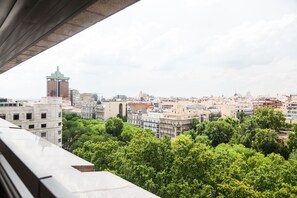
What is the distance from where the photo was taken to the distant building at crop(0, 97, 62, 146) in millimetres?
12867

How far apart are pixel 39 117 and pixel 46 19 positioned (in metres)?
14.0

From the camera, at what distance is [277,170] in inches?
327

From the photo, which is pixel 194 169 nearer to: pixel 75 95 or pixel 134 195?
pixel 134 195

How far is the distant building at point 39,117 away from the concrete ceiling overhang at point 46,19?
12.6 m

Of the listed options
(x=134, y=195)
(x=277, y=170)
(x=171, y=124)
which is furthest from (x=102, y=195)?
(x=171, y=124)

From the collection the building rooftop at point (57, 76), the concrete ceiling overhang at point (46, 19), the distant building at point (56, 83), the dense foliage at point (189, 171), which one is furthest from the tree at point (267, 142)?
the building rooftop at point (57, 76)

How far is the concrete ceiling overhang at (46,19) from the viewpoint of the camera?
841 mm

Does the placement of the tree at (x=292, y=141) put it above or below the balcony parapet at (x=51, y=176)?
below

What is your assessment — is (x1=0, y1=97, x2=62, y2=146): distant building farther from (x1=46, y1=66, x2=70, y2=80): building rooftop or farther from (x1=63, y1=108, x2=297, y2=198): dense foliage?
(x1=46, y1=66, x2=70, y2=80): building rooftop

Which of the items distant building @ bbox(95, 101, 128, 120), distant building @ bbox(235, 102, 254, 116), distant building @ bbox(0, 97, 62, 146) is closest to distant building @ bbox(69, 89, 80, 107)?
distant building @ bbox(95, 101, 128, 120)

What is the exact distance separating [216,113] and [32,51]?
3850 cm

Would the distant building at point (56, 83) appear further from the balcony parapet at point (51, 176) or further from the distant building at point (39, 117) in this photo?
the balcony parapet at point (51, 176)

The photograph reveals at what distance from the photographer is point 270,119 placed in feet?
69.7

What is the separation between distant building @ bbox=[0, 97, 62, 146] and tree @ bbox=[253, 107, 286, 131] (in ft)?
53.5
